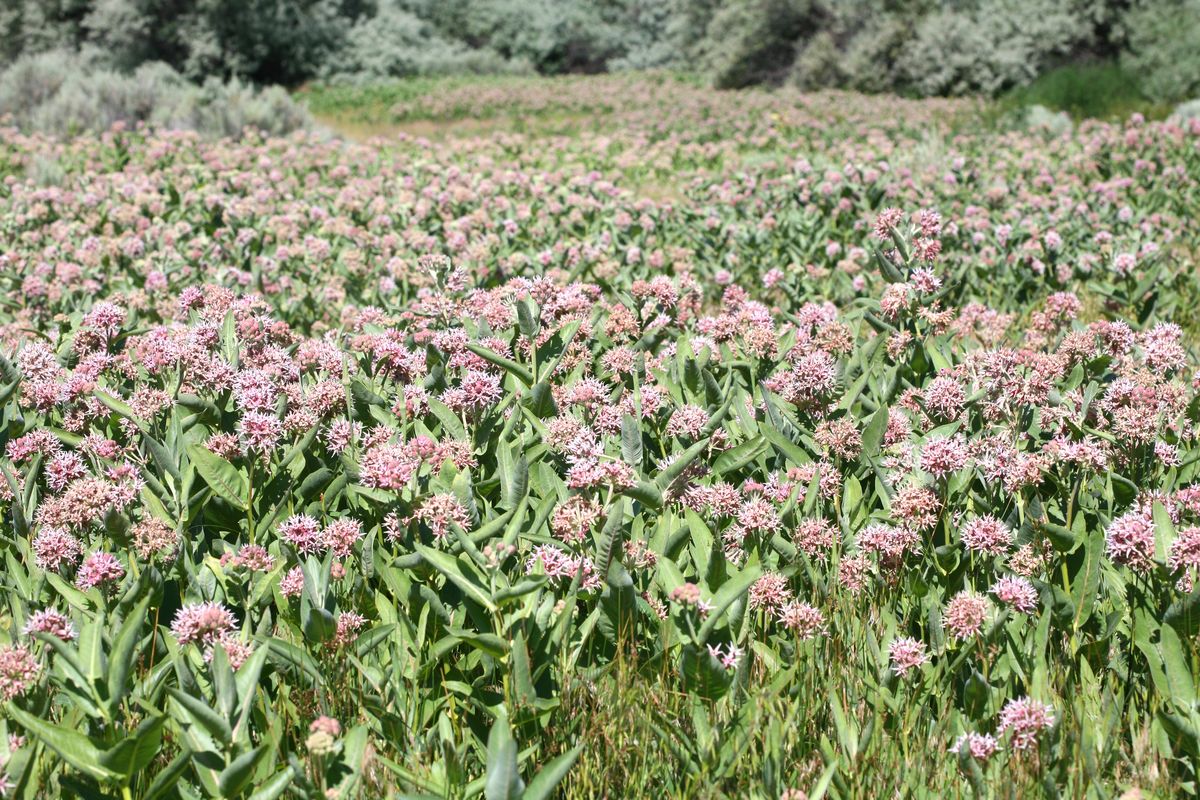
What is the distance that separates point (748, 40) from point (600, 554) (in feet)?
102

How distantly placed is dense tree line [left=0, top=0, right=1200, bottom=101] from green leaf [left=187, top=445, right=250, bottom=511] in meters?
20.7

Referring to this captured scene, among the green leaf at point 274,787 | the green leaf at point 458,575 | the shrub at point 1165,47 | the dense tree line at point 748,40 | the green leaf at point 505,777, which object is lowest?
the dense tree line at point 748,40

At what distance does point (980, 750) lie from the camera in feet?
6.78

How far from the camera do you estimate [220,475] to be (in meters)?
2.83

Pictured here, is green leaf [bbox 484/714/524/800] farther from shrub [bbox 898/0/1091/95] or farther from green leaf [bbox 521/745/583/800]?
shrub [bbox 898/0/1091/95]

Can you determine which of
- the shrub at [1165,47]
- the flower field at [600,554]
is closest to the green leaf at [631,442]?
the flower field at [600,554]

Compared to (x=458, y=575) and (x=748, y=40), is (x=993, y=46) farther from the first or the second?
(x=458, y=575)

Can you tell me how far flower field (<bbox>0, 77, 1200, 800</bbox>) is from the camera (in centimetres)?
217

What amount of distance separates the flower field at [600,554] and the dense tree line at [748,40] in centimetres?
1926

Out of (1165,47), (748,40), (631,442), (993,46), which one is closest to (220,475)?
(631,442)

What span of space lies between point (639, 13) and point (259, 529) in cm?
5284

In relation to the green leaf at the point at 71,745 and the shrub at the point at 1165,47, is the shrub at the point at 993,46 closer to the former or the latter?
the shrub at the point at 1165,47

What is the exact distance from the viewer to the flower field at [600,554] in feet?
7.11

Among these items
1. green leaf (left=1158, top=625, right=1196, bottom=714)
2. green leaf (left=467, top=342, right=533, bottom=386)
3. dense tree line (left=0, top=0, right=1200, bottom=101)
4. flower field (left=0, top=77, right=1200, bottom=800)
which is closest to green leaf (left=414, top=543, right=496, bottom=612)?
flower field (left=0, top=77, right=1200, bottom=800)
